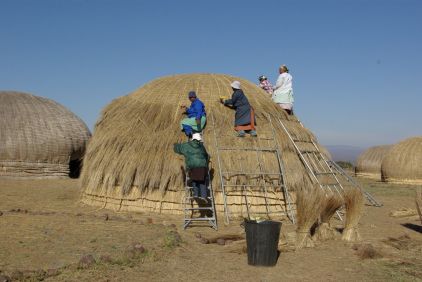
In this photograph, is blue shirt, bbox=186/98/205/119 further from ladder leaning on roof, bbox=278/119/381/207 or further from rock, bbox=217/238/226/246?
rock, bbox=217/238/226/246

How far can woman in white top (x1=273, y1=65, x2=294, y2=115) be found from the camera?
12242mm

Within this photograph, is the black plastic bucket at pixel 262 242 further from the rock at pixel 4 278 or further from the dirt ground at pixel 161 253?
the rock at pixel 4 278

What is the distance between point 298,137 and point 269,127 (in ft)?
3.14

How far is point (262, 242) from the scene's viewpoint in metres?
6.32

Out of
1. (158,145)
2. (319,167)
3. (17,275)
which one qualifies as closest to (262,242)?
(17,275)

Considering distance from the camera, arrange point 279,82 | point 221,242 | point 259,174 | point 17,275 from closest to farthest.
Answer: point 17,275
point 221,242
point 259,174
point 279,82

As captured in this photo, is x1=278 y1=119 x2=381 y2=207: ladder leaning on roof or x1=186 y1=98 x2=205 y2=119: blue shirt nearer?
x1=186 y1=98 x2=205 y2=119: blue shirt

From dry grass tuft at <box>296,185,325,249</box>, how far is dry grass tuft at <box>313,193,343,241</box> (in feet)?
0.82

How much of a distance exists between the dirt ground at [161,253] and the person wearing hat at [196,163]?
2.69ft

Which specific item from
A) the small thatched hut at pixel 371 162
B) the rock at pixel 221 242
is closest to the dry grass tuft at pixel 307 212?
the rock at pixel 221 242

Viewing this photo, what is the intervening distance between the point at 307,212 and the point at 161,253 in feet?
7.25

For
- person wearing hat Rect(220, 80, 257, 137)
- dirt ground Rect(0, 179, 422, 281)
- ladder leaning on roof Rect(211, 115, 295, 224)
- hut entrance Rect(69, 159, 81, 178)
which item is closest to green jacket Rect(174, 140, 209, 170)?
Answer: ladder leaning on roof Rect(211, 115, 295, 224)

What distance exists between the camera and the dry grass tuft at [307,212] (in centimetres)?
722

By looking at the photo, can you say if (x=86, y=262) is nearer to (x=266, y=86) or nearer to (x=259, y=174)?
(x=259, y=174)
